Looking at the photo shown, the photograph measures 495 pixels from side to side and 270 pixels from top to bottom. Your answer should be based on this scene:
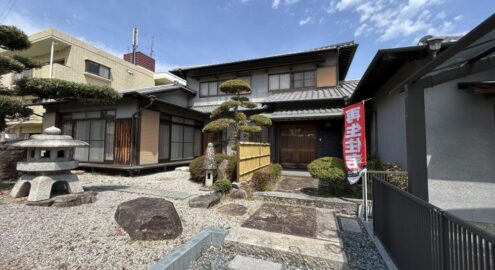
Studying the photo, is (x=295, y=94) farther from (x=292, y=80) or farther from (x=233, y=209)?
(x=233, y=209)

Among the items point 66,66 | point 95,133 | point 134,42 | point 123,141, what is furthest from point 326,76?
point 134,42

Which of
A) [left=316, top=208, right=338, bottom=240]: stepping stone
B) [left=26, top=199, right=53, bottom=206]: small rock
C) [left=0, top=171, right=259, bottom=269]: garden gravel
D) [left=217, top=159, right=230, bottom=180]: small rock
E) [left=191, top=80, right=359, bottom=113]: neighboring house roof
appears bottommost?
[left=316, top=208, right=338, bottom=240]: stepping stone

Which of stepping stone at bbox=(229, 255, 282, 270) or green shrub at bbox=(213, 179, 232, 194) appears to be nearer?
stepping stone at bbox=(229, 255, 282, 270)

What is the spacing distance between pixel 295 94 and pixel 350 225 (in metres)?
8.28

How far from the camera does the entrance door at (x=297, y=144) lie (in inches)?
403

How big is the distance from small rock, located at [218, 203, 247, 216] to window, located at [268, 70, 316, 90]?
29.3 feet

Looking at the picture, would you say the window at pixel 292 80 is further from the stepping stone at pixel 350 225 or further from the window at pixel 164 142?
the stepping stone at pixel 350 225

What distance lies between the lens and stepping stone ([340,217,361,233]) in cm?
415

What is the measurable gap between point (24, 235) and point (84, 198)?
1816 millimetres

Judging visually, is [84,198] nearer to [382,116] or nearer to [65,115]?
[65,115]

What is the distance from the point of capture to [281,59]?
485 inches

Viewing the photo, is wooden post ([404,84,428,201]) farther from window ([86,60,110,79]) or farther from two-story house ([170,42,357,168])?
window ([86,60,110,79])

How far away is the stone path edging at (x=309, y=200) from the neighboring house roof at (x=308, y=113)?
404cm

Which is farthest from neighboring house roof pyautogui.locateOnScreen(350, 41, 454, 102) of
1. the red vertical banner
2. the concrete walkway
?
the concrete walkway
